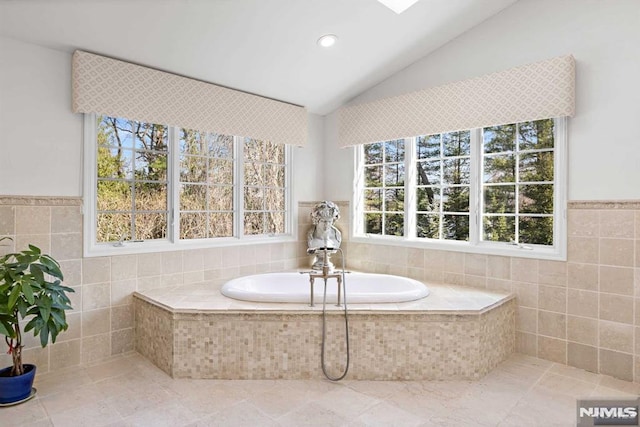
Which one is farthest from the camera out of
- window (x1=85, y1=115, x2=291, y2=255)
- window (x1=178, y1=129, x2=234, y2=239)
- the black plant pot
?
window (x1=178, y1=129, x2=234, y2=239)

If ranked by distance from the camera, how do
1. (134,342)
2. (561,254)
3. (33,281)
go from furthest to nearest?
(134,342), (561,254), (33,281)

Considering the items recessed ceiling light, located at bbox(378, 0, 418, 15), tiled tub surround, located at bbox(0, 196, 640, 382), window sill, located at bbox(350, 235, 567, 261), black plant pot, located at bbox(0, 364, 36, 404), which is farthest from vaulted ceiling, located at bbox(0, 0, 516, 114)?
black plant pot, located at bbox(0, 364, 36, 404)

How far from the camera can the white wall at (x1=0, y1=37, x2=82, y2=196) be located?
241cm

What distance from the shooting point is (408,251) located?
3.67 meters

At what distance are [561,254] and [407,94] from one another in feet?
6.20

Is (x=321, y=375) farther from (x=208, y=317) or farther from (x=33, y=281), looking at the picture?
(x=33, y=281)

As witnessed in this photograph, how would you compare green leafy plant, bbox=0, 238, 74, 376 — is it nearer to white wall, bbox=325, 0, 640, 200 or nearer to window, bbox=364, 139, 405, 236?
window, bbox=364, 139, 405, 236

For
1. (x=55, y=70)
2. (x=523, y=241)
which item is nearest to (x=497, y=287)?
(x=523, y=241)

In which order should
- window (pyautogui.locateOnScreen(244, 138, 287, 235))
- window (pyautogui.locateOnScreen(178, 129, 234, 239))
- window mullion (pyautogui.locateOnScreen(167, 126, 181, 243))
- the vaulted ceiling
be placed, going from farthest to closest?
window (pyautogui.locateOnScreen(244, 138, 287, 235))
window (pyautogui.locateOnScreen(178, 129, 234, 239))
window mullion (pyautogui.locateOnScreen(167, 126, 181, 243))
the vaulted ceiling

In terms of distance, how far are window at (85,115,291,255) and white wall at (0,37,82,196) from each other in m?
0.13

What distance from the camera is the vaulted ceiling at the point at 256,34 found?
2402 mm

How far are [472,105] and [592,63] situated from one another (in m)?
0.82

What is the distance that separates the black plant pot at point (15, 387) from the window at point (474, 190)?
300 cm

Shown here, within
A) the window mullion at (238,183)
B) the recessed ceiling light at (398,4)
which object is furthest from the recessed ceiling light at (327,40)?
the window mullion at (238,183)
